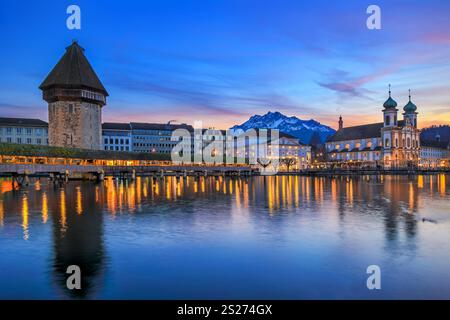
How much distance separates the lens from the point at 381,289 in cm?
1134

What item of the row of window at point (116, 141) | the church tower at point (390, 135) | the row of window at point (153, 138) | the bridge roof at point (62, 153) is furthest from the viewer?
the row of window at point (153, 138)

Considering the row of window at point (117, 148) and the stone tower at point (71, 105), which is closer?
the stone tower at point (71, 105)

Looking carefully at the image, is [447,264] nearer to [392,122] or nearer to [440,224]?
[440,224]

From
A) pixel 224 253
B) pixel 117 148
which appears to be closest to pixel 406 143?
pixel 117 148

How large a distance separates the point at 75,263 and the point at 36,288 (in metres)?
2.52

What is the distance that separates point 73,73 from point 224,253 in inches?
2829

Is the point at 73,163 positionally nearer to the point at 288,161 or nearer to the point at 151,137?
the point at 151,137

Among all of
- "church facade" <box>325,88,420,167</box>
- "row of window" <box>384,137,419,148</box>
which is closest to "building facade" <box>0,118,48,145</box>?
"church facade" <box>325,88,420,167</box>

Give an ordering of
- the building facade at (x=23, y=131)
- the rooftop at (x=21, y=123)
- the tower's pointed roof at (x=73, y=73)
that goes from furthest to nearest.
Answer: the rooftop at (x=21, y=123) → the building facade at (x=23, y=131) → the tower's pointed roof at (x=73, y=73)

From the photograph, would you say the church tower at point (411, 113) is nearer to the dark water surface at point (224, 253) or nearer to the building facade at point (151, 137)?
the building facade at point (151, 137)

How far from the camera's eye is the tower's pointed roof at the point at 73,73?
7725cm

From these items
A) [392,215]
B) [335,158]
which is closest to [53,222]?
[392,215]

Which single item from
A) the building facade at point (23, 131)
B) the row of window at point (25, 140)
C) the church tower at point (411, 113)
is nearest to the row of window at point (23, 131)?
the building facade at point (23, 131)

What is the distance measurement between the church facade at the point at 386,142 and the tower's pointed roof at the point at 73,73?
3883 inches
